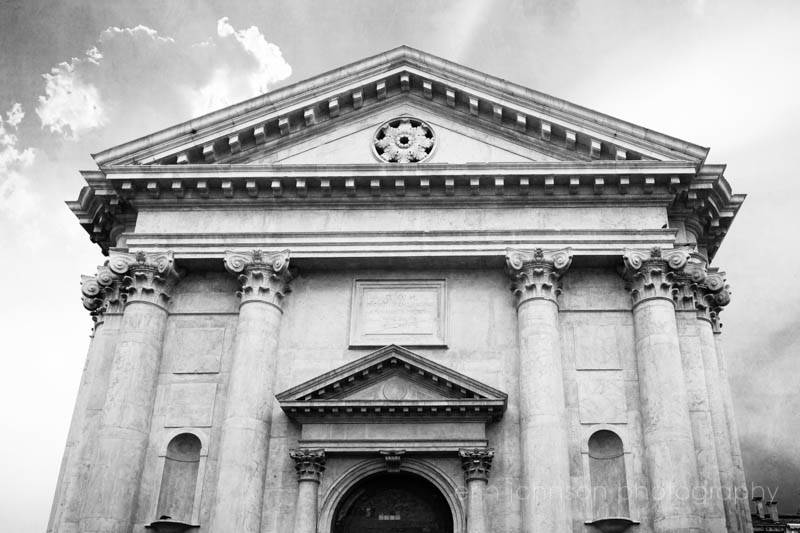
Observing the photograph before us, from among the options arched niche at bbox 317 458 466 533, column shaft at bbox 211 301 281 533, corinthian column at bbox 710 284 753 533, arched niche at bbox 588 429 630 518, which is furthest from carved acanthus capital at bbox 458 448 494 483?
corinthian column at bbox 710 284 753 533

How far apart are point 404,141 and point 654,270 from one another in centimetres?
796

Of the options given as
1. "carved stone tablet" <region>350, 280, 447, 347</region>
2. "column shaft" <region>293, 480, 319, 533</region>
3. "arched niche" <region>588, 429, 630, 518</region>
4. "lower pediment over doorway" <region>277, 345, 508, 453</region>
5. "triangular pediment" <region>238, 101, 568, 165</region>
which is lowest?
"column shaft" <region>293, 480, 319, 533</region>

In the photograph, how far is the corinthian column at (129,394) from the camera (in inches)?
819

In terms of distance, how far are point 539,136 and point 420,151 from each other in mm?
3419

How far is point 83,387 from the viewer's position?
2412 centimetres

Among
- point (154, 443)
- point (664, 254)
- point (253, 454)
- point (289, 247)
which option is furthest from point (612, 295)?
point (154, 443)

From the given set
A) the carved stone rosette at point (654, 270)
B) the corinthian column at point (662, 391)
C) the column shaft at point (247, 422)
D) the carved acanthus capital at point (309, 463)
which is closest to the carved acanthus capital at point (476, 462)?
the carved acanthus capital at point (309, 463)

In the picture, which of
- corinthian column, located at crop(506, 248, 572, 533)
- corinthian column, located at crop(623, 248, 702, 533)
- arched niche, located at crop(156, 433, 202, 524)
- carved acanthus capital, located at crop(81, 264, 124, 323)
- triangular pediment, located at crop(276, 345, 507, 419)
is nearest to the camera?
corinthian column, located at crop(623, 248, 702, 533)

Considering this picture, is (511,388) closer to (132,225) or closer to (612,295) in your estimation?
(612,295)

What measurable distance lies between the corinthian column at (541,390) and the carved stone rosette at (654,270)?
1695 millimetres

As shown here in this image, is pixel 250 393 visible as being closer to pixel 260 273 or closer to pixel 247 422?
pixel 247 422

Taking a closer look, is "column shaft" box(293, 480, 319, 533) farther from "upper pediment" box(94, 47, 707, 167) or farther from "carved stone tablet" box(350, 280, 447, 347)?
"upper pediment" box(94, 47, 707, 167)

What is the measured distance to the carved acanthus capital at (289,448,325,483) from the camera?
21.3m

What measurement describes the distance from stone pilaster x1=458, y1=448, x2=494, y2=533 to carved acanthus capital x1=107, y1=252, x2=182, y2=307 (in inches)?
362
